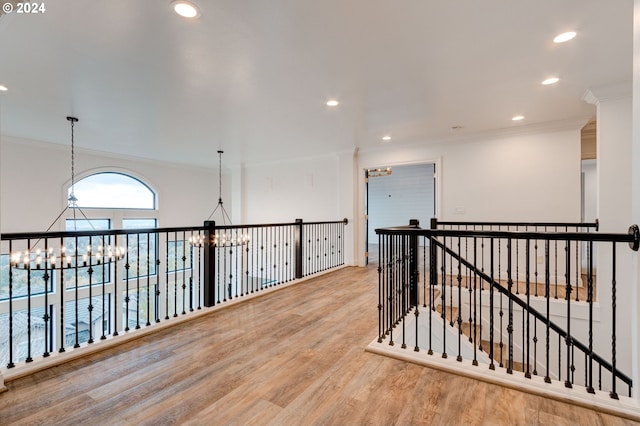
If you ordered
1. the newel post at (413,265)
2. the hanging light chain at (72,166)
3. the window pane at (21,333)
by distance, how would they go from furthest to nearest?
the window pane at (21,333)
the hanging light chain at (72,166)
the newel post at (413,265)

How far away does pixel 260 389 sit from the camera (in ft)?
6.46

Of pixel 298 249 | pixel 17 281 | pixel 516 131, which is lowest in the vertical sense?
pixel 17 281

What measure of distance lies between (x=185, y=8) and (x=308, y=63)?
1.13 metres

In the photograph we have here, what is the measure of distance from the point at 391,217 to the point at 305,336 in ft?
25.7

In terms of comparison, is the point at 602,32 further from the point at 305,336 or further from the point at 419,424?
the point at 305,336

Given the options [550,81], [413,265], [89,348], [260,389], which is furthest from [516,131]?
[89,348]

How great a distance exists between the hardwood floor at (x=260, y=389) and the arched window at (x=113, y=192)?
539 cm

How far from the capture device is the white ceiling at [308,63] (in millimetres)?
2139

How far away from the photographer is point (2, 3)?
4.86 feet

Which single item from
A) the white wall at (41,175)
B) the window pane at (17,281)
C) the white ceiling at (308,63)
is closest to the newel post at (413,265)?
the white ceiling at (308,63)

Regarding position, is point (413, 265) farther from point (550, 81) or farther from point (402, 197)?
point (402, 197)

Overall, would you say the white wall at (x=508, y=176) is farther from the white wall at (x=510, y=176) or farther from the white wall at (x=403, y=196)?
the white wall at (x=403, y=196)

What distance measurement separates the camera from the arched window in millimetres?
6484

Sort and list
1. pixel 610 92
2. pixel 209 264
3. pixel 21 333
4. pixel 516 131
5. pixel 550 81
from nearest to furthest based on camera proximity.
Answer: pixel 550 81, pixel 610 92, pixel 209 264, pixel 516 131, pixel 21 333
